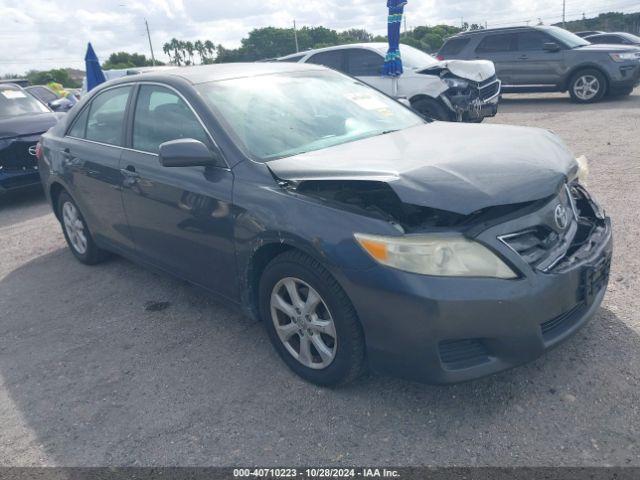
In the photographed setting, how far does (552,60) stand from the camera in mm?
13125

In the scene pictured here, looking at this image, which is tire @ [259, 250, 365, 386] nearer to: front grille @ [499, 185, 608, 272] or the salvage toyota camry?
the salvage toyota camry

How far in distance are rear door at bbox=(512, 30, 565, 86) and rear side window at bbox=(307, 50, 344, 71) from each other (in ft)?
16.8

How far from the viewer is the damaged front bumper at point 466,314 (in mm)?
2441

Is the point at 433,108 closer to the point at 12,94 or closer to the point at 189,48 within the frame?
the point at 12,94

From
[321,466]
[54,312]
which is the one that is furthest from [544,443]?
[54,312]

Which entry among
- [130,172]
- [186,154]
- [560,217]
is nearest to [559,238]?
[560,217]

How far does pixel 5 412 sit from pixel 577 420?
295 cm

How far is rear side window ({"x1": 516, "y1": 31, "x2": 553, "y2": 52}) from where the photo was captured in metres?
13.4

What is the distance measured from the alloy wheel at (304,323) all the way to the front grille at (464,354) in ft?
1.81

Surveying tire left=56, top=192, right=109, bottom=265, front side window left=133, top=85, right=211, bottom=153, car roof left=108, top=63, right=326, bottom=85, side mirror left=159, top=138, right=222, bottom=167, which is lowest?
tire left=56, top=192, right=109, bottom=265

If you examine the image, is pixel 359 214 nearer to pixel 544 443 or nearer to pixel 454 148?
pixel 454 148

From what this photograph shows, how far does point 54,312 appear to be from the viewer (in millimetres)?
4387

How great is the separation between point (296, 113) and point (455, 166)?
4.18 ft

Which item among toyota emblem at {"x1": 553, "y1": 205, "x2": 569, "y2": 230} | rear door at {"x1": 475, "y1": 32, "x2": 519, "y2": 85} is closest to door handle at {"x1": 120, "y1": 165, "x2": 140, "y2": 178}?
toyota emblem at {"x1": 553, "y1": 205, "x2": 569, "y2": 230}
